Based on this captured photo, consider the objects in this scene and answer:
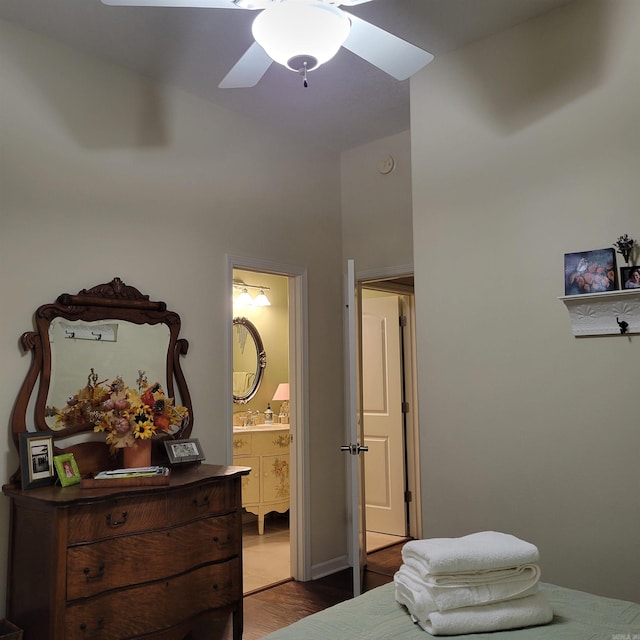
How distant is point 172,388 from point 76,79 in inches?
67.0

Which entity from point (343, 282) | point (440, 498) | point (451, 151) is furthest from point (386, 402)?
point (451, 151)

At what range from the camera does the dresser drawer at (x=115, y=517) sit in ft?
7.97

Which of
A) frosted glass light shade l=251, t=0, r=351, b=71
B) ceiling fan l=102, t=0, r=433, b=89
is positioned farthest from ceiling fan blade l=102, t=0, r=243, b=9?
frosted glass light shade l=251, t=0, r=351, b=71

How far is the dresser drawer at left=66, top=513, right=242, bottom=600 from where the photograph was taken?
2424mm

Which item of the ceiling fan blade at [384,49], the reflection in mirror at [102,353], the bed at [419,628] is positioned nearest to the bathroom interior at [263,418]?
the reflection in mirror at [102,353]

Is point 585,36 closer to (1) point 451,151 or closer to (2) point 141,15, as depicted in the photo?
(1) point 451,151

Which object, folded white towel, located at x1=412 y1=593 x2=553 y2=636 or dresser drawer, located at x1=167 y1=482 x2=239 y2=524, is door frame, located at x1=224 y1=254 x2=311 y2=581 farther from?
folded white towel, located at x1=412 y1=593 x2=553 y2=636

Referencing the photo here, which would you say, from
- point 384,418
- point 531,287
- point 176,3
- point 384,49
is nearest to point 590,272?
point 531,287

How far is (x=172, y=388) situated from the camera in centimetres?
334

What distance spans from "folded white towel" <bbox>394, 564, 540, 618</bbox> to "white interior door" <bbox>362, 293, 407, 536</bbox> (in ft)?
11.5

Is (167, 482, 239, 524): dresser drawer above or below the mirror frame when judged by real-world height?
below

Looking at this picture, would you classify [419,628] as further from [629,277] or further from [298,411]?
[298,411]

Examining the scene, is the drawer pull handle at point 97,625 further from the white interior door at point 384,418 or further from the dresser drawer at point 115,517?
the white interior door at point 384,418

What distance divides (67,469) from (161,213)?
4.93 ft
